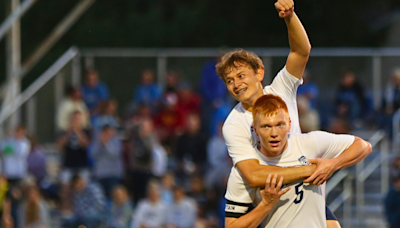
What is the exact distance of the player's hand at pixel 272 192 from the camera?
13.2 ft

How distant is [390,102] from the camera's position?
38.8 ft

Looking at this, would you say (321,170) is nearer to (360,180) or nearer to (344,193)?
(344,193)

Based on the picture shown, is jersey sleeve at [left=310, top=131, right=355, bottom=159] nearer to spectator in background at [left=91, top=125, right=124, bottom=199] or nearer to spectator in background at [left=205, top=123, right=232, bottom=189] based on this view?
spectator in background at [left=205, top=123, right=232, bottom=189]

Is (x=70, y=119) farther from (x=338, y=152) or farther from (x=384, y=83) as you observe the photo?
(x=338, y=152)

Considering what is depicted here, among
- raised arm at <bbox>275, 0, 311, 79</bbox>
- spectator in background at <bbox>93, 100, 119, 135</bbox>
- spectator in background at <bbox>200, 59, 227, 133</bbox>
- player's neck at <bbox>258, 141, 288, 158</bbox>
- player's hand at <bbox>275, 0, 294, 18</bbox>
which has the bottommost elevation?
player's neck at <bbox>258, 141, 288, 158</bbox>

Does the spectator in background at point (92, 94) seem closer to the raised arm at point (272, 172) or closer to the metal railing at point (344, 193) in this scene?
the metal railing at point (344, 193)

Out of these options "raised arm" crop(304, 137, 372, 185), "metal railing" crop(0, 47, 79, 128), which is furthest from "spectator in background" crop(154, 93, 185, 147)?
"raised arm" crop(304, 137, 372, 185)

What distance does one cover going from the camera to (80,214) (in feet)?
34.5

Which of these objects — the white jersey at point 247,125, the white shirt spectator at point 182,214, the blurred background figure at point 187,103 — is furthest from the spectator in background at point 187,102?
the white jersey at point 247,125

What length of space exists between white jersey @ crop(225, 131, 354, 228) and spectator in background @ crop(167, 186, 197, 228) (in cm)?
601

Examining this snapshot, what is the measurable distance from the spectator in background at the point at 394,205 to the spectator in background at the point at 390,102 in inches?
85.7

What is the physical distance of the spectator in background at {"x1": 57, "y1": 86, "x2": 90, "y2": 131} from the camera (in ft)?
37.6

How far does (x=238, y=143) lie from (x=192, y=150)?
6734 mm

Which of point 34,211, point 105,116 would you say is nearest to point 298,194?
point 34,211
